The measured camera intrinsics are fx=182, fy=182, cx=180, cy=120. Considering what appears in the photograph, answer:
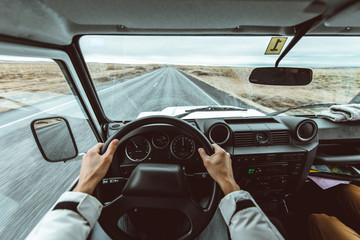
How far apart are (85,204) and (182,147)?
2.92 feet

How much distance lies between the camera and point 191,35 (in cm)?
→ 250

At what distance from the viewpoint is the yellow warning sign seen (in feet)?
→ 8.35

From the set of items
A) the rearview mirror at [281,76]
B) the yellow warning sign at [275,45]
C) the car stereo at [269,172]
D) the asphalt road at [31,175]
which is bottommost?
the asphalt road at [31,175]

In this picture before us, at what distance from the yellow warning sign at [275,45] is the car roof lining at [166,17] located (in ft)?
0.39

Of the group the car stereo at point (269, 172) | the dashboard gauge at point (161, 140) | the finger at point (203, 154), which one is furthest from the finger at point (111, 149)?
the car stereo at point (269, 172)

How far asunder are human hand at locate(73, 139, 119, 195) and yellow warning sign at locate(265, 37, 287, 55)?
2.50 m

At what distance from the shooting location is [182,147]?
5.61 feet

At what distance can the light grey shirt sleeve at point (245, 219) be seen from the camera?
3.32 ft

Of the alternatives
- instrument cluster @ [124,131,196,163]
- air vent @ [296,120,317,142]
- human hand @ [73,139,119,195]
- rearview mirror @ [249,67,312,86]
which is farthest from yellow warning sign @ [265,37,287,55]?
human hand @ [73,139,119,195]

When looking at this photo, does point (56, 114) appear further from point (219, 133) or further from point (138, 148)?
point (219, 133)

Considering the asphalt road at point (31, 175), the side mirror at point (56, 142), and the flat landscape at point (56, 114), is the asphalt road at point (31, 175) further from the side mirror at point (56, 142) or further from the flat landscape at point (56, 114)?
the side mirror at point (56, 142)

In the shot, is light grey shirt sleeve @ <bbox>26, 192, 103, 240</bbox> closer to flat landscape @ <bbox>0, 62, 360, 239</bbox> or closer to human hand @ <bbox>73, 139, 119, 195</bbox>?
human hand @ <bbox>73, 139, 119, 195</bbox>

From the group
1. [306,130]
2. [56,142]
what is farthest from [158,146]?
[306,130]

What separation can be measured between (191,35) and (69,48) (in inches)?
62.5
